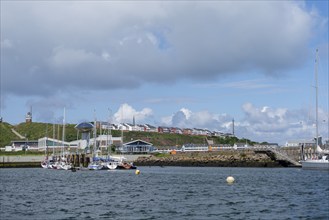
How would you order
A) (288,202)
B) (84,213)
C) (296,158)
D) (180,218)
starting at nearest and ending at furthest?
(180,218) < (84,213) < (288,202) < (296,158)

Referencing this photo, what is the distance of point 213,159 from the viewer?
158 metres

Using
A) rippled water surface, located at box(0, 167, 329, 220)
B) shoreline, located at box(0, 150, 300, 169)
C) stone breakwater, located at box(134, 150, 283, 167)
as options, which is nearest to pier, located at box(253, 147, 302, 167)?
shoreline, located at box(0, 150, 300, 169)

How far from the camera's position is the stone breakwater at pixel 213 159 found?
148 meters

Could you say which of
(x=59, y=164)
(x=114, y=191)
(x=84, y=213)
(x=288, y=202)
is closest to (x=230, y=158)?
(x=59, y=164)

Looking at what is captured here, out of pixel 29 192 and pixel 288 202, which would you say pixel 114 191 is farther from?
pixel 288 202

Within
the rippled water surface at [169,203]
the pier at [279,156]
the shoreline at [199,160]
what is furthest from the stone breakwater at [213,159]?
the rippled water surface at [169,203]

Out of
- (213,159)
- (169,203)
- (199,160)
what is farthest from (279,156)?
(169,203)

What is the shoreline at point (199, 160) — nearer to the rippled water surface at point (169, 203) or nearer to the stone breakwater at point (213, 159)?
the stone breakwater at point (213, 159)

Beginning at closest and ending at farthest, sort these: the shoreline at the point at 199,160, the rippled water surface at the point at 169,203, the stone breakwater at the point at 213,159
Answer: the rippled water surface at the point at 169,203
the shoreline at the point at 199,160
the stone breakwater at the point at 213,159

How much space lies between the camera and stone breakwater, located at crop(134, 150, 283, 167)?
148000 millimetres

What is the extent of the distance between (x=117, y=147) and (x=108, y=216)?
6275 inches

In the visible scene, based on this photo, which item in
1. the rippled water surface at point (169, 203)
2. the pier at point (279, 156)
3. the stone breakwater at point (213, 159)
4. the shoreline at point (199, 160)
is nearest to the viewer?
the rippled water surface at point (169, 203)

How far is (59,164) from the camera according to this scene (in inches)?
5241

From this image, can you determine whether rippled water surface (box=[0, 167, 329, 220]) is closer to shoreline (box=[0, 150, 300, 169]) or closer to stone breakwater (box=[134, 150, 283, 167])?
shoreline (box=[0, 150, 300, 169])
